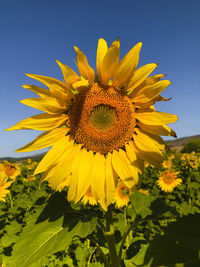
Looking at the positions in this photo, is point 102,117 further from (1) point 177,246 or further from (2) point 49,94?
(1) point 177,246

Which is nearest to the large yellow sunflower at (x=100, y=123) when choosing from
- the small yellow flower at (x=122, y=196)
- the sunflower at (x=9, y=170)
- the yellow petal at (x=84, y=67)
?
the yellow petal at (x=84, y=67)

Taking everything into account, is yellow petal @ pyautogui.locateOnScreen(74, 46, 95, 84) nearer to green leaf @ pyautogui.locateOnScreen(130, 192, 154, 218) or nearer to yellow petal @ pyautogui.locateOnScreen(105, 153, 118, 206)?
yellow petal @ pyautogui.locateOnScreen(105, 153, 118, 206)

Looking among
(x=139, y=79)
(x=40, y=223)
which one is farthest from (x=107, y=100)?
(x=40, y=223)

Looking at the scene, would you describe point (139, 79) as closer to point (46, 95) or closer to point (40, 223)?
point (46, 95)

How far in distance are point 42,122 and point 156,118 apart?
948 mm

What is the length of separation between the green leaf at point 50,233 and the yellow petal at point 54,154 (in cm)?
37

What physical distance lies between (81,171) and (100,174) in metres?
0.17

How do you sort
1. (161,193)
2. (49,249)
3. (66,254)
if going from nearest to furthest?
(49,249) < (66,254) < (161,193)

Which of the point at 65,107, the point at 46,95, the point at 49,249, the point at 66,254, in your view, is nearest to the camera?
the point at 49,249

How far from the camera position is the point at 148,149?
1.77m

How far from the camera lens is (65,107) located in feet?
5.92

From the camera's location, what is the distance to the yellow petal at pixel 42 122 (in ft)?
5.42

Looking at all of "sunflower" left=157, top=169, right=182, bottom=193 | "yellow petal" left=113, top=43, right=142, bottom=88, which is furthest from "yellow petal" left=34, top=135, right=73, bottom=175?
"sunflower" left=157, top=169, right=182, bottom=193

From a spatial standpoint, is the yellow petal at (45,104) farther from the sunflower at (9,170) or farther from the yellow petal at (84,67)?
the sunflower at (9,170)
